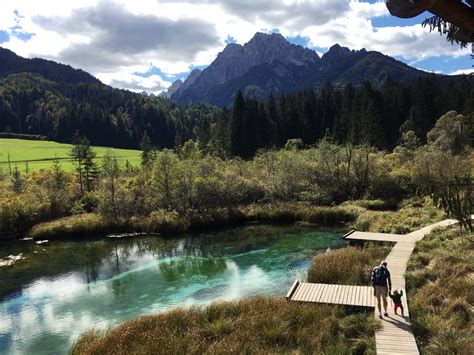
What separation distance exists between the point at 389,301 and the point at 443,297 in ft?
6.18

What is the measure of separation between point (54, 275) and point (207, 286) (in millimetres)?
11295

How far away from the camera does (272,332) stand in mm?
14102

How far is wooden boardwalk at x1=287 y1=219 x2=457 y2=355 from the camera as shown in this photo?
12695 mm

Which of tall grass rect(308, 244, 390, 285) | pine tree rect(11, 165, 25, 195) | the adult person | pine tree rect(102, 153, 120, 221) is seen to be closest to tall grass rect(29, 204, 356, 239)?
pine tree rect(102, 153, 120, 221)

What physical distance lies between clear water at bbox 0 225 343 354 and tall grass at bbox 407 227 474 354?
652 cm

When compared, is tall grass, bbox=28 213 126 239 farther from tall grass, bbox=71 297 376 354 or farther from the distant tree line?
the distant tree line

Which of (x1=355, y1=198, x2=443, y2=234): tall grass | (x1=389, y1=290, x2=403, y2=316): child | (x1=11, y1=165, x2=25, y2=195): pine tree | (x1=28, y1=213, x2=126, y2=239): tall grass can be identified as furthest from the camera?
(x1=11, y1=165, x2=25, y2=195): pine tree

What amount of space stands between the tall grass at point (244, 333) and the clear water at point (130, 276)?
388 centimetres

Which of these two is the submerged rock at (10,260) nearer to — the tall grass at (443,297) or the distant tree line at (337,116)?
the tall grass at (443,297)

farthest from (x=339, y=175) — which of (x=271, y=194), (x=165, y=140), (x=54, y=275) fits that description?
(x=165, y=140)

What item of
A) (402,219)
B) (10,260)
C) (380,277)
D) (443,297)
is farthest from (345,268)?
(10,260)

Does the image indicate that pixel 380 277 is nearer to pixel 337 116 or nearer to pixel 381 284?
pixel 381 284

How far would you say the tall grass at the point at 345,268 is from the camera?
20.0 meters

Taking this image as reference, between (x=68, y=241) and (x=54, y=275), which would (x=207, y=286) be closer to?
(x=54, y=275)
